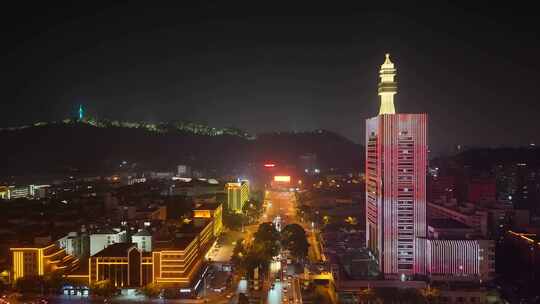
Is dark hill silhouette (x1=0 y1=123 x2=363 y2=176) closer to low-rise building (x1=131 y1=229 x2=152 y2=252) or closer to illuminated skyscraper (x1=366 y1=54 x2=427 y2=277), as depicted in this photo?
low-rise building (x1=131 y1=229 x2=152 y2=252)

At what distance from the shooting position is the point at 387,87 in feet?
51.3

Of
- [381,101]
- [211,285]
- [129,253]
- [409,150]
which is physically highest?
[381,101]

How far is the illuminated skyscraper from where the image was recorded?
14.6 m

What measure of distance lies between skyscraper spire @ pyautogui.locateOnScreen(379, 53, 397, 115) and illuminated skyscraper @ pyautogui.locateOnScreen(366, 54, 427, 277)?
2.80ft

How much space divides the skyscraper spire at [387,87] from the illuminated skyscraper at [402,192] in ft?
2.80

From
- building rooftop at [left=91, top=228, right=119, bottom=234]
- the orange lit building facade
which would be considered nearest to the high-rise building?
building rooftop at [left=91, top=228, right=119, bottom=234]

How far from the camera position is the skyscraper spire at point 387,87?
51.4 ft

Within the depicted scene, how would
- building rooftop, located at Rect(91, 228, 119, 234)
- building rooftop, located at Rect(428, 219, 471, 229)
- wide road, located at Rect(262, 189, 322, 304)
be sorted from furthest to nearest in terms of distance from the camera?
building rooftop, located at Rect(91, 228, 119, 234)
building rooftop, located at Rect(428, 219, 471, 229)
wide road, located at Rect(262, 189, 322, 304)

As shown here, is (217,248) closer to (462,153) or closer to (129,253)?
(129,253)

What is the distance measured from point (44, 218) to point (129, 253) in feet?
36.3

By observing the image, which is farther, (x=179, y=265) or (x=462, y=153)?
(x=462, y=153)

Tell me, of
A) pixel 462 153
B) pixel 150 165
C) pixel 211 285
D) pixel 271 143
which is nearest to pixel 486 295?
pixel 211 285

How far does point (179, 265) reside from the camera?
14.4 m

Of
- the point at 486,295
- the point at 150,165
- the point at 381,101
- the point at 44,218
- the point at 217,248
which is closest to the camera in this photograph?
the point at 486,295
